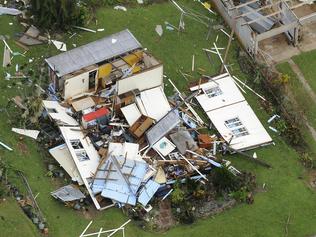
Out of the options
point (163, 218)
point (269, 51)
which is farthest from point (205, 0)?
point (163, 218)

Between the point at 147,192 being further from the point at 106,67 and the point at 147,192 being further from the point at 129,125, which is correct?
the point at 106,67

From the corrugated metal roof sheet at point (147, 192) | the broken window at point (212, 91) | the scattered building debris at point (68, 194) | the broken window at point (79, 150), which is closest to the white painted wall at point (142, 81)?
the broken window at point (212, 91)

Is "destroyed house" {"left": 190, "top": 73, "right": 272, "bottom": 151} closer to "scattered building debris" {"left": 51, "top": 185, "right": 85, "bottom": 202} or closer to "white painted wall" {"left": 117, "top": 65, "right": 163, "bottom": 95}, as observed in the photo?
"white painted wall" {"left": 117, "top": 65, "right": 163, "bottom": 95}

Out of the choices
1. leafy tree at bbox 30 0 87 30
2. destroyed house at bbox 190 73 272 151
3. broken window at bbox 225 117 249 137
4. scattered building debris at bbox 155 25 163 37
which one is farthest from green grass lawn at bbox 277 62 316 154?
leafy tree at bbox 30 0 87 30

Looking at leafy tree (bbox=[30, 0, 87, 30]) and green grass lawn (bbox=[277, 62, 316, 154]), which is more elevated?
leafy tree (bbox=[30, 0, 87, 30])

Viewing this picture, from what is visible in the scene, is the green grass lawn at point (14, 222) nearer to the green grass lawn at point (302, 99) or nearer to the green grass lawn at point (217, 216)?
the green grass lawn at point (217, 216)
